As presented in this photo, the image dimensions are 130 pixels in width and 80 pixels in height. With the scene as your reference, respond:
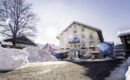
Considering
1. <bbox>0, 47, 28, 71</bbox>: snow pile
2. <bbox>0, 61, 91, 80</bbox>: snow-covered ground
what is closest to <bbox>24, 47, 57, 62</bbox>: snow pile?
<bbox>0, 47, 28, 71</bbox>: snow pile

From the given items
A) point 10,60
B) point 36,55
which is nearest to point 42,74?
point 10,60

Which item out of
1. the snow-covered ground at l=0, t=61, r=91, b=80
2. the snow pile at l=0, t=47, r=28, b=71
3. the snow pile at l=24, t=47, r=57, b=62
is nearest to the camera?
the snow-covered ground at l=0, t=61, r=91, b=80

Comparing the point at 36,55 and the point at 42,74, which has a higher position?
the point at 36,55

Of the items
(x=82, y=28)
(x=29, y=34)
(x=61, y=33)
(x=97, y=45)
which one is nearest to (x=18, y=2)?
(x=29, y=34)

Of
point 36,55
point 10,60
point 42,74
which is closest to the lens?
point 42,74

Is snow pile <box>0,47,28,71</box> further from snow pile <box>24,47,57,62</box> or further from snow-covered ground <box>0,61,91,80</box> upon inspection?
snow pile <box>24,47,57,62</box>

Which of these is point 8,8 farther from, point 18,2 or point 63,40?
point 63,40

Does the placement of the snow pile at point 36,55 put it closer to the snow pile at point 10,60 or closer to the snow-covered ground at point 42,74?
the snow pile at point 10,60

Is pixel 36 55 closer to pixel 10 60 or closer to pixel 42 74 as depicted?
pixel 10 60

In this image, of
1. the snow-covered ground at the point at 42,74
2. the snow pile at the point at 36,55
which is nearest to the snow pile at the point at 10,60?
the snow-covered ground at the point at 42,74

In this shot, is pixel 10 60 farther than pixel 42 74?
Yes

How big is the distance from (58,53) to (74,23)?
10832 millimetres

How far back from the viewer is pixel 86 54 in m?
27.8

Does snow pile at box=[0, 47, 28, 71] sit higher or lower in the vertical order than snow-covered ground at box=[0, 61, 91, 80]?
higher
